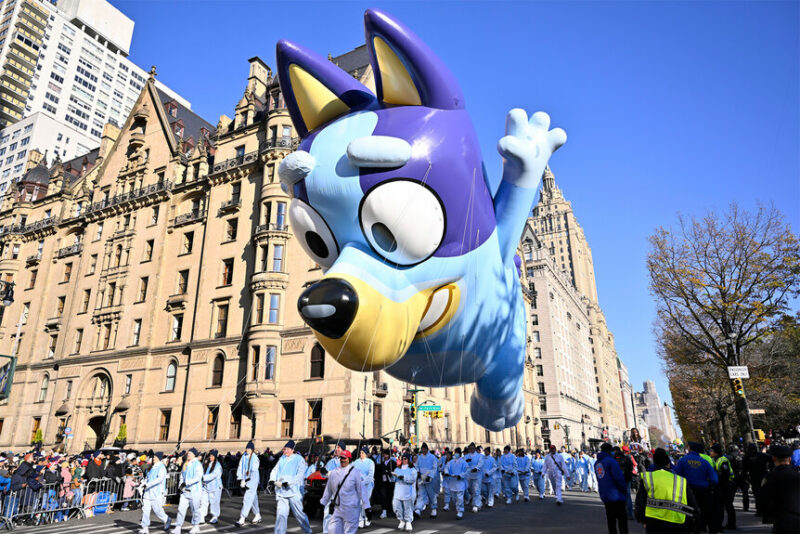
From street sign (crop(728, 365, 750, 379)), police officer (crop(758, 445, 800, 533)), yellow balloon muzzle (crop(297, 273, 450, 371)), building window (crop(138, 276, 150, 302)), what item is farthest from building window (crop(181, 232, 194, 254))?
police officer (crop(758, 445, 800, 533))

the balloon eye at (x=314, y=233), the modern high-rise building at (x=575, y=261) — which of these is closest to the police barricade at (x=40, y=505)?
the balloon eye at (x=314, y=233)

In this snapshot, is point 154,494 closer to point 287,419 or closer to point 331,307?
point 331,307

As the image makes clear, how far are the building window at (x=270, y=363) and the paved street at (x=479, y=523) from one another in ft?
34.2

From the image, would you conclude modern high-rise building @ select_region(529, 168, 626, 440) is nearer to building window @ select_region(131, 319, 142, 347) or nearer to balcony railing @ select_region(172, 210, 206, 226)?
balcony railing @ select_region(172, 210, 206, 226)

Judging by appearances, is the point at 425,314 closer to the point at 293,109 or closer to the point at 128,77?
the point at 293,109

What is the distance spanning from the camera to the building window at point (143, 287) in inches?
1225

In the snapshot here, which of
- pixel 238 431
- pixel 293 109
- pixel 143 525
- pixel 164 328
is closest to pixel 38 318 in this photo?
pixel 164 328

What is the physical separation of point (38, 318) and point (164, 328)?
537 inches

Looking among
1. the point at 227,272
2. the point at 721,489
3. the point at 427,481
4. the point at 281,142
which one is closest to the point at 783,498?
the point at 721,489

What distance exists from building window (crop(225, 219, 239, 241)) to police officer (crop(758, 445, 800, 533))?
2765cm

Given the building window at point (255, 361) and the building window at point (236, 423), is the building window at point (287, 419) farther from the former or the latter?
the building window at point (236, 423)

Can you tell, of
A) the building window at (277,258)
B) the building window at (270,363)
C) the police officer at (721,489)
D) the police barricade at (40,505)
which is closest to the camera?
the police officer at (721,489)

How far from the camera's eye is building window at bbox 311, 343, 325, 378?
79.4 ft

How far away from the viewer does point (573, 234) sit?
113000mm
